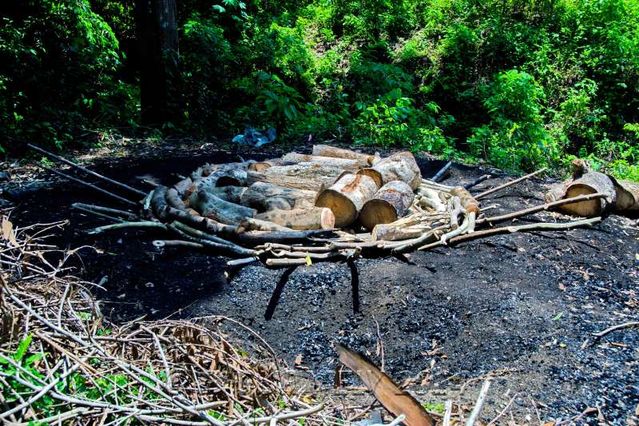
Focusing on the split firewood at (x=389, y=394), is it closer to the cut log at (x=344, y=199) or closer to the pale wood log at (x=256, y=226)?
the pale wood log at (x=256, y=226)

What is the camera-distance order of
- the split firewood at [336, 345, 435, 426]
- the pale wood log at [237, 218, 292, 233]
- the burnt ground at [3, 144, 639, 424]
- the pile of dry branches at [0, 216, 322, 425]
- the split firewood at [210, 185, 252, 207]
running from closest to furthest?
the pile of dry branches at [0, 216, 322, 425] < the split firewood at [336, 345, 435, 426] < the burnt ground at [3, 144, 639, 424] < the pale wood log at [237, 218, 292, 233] < the split firewood at [210, 185, 252, 207]

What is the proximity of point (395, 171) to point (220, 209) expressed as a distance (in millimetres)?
1602

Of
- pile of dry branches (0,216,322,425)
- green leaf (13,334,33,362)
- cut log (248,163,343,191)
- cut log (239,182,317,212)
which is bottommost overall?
cut log (239,182,317,212)

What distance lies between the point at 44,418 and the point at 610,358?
2760mm

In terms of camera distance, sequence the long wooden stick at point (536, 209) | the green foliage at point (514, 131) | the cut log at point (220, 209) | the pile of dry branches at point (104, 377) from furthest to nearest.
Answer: the green foliage at point (514, 131)
the long wooden stick at point (536, 209)
the cut log at point (220, 209)
the pile of dry branches at point (104, 377)

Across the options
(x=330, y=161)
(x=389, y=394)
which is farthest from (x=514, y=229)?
(x=389, y=394)

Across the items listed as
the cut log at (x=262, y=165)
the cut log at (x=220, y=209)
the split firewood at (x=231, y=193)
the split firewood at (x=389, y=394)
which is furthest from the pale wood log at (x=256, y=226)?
the split firewood at (x=389, y=394)

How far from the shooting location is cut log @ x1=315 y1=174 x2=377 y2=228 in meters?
4.48

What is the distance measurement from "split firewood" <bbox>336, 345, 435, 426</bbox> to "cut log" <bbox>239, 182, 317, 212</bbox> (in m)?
2.27

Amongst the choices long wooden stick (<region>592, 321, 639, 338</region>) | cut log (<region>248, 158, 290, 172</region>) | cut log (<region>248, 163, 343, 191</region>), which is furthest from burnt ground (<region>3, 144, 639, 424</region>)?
cut log (<region>248, 158, 290, 172</region>)

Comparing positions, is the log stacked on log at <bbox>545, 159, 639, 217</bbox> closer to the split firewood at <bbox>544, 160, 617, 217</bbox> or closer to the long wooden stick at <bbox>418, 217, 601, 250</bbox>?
the split firewood at <bbox>544, 160, 617, 217</bbox>

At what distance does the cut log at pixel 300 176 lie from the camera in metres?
5.02

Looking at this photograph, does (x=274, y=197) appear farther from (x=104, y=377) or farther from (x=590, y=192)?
(x=104, y=377)

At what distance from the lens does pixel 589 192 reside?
4.91 meters
